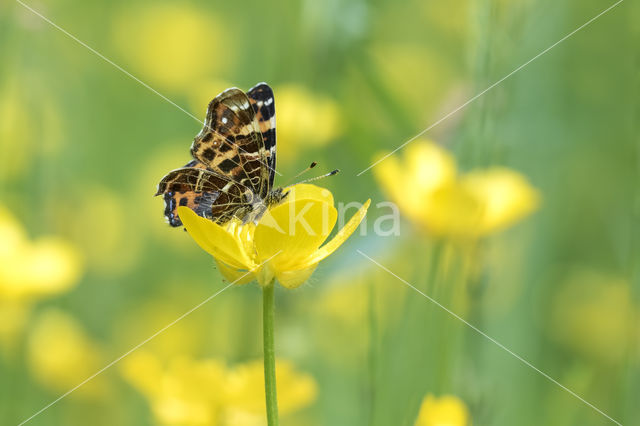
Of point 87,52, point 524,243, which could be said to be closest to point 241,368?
point 524,243

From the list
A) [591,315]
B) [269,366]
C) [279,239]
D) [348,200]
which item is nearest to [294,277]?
[279,239]

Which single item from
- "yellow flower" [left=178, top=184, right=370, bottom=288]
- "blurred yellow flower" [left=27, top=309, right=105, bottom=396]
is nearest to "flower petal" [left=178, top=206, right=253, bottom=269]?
"yellow flower" [left=178, top=184, right=370, bottom=288]

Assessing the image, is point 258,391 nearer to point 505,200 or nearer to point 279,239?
point 279,239

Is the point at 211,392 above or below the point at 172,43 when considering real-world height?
below

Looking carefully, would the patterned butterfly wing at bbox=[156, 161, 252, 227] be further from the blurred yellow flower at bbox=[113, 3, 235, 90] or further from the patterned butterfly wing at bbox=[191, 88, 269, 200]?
the blurred yellow flower at bbox=[113, 3, 235, 90]

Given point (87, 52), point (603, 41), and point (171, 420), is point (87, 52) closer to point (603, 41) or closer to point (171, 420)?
point (603, 41)

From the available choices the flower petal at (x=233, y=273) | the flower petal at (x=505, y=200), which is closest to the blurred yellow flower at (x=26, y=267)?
the flower petal at (x=233, y=273)

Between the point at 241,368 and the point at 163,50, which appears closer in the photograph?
the point at 241,368
